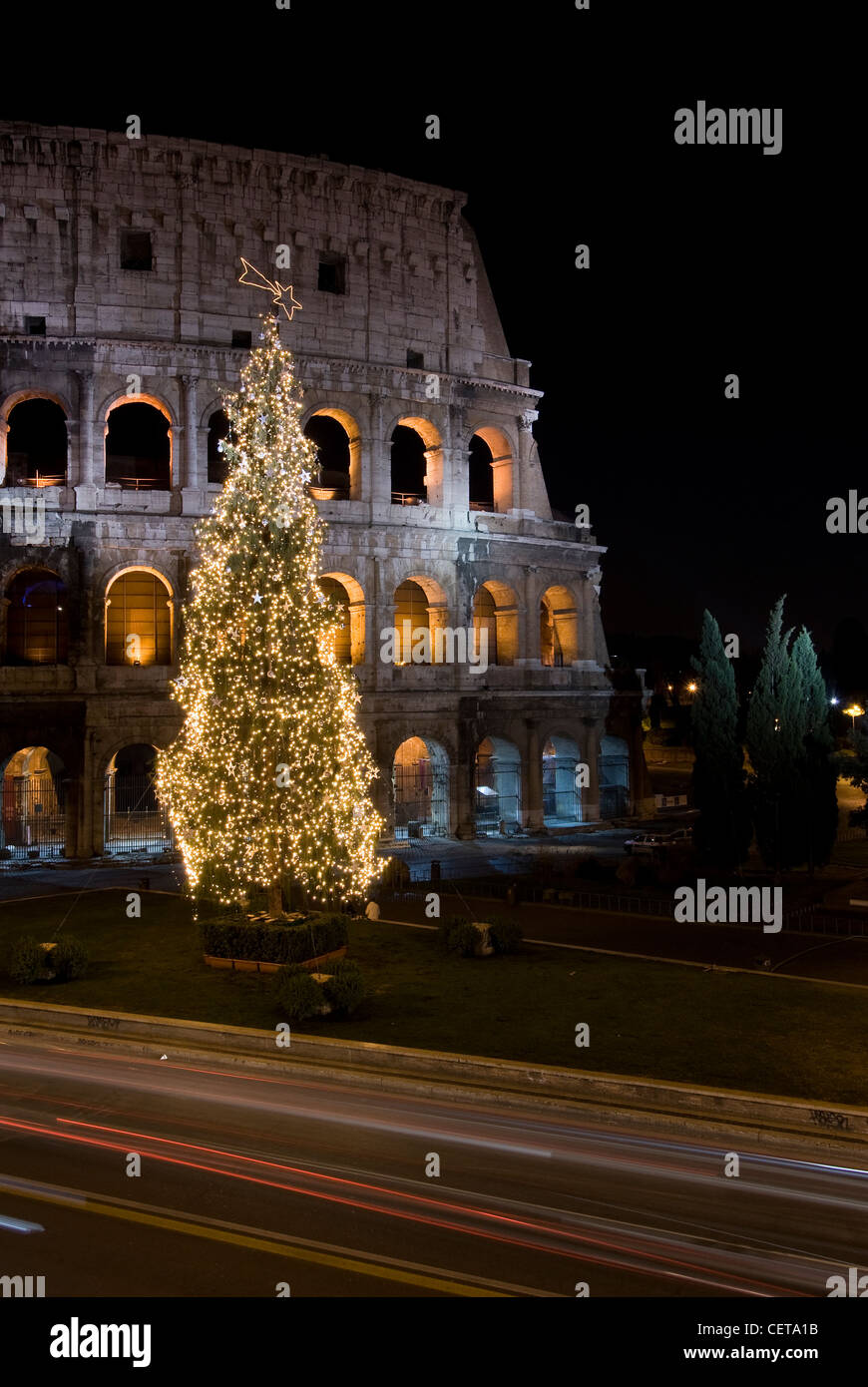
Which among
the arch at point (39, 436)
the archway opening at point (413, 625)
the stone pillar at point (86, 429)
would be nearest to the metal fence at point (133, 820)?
the stone pillar at point (86, 429)

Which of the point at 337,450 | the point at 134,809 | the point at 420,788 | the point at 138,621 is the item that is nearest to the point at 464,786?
the point at 420,788

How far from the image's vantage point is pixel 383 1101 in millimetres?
12555

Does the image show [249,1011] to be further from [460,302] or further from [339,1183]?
[460,302]

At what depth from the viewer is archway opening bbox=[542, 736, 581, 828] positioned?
4119cm

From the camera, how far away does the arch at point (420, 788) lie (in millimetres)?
37688

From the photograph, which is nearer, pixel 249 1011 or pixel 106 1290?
pixel 106 1290

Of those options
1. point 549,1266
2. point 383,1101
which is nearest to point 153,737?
point 383,1101

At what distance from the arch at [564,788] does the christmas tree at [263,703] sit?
2133 centimetres

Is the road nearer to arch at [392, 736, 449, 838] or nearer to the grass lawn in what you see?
the grass lawn

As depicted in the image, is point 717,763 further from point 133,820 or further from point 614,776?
point 133,820

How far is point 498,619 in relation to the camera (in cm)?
4069

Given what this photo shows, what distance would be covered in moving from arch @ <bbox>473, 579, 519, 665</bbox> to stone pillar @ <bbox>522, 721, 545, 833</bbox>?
3058mm

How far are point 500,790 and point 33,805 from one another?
17475 millimetres

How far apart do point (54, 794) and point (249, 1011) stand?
24.0 metres
